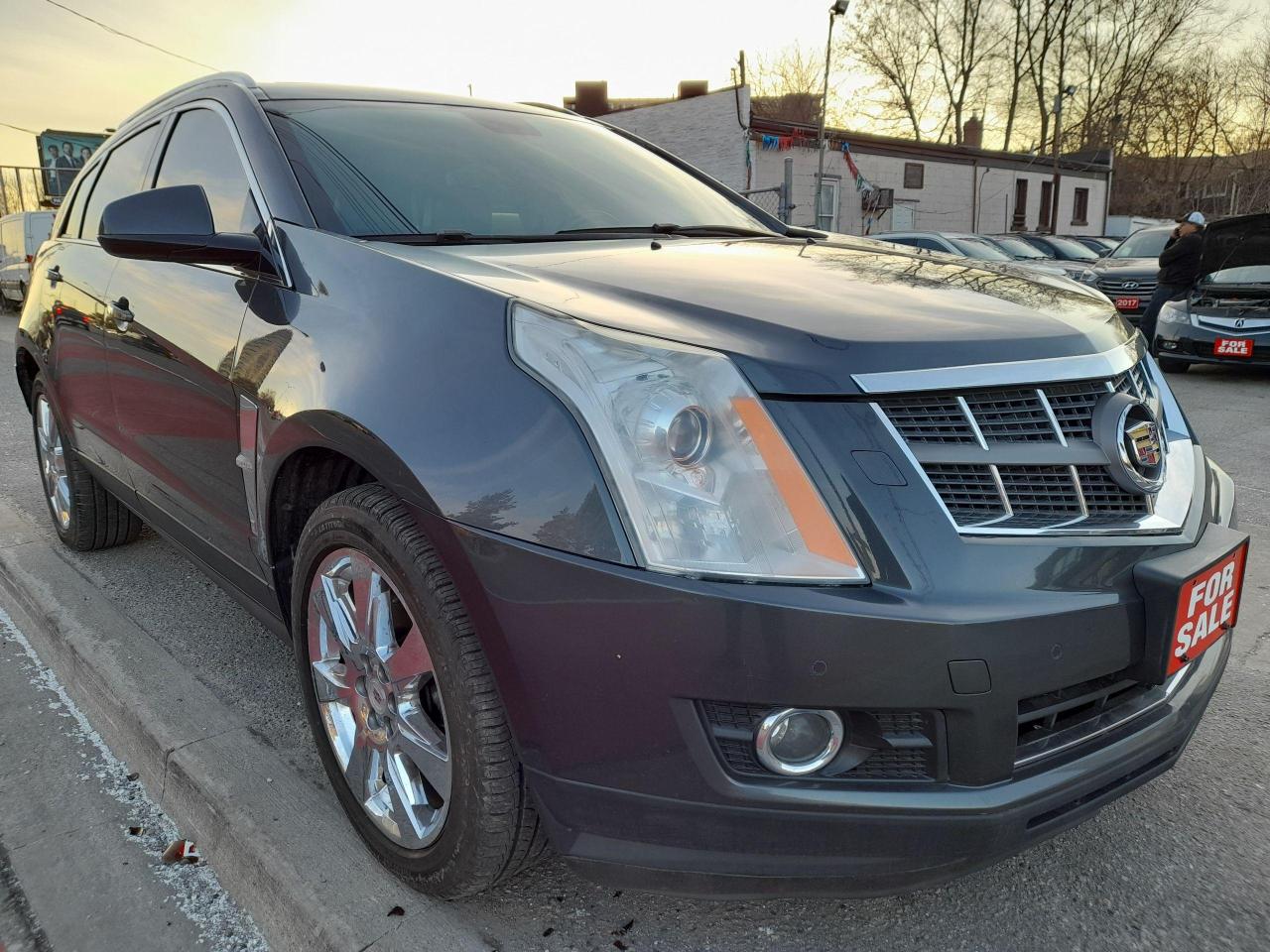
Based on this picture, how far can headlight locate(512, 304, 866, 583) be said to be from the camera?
1289 millimetres

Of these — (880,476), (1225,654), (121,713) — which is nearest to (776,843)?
(880,476)

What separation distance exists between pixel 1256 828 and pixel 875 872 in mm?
1138

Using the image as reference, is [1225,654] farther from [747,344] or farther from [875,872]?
[747,344]

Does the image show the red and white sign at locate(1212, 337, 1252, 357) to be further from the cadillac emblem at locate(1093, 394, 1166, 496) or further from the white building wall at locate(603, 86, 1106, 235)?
the white building wall at locate(603, 86, 1106, 235)

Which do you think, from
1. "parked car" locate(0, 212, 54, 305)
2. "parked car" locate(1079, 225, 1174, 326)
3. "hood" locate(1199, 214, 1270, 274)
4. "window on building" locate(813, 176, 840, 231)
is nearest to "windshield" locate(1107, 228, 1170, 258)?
"parked car" locate(1079, 225, 1174, 326)

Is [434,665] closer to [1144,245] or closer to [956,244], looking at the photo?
[956,244]

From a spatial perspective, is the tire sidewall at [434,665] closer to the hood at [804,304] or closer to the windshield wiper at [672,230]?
the hood at [804,304]

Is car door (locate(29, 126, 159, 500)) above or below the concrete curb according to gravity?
above

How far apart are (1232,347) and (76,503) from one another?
908 cm

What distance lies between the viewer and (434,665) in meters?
1.54

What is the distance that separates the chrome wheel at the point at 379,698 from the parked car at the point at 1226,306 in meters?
9.01

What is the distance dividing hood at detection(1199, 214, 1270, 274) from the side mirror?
962 cm

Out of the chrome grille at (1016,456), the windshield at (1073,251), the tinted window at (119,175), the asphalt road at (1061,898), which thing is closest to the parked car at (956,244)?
the windshield at (1073,251)

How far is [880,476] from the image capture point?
133 cm
